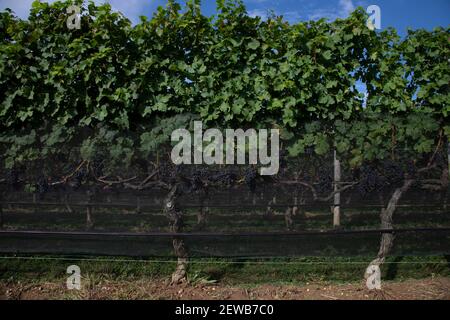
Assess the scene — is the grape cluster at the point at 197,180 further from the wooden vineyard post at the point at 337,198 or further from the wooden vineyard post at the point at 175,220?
the wooden vineyard post at the point at 337,198

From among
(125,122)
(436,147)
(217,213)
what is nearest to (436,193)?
(436,147)

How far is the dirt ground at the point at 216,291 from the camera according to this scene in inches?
162

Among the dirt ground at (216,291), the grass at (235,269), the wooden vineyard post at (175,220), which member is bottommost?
the dirt ground at (216,291)

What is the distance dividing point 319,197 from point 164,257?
221 cm

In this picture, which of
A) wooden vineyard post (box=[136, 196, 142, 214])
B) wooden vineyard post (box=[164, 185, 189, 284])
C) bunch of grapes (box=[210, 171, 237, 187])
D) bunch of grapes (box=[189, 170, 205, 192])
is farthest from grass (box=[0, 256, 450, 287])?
bunch of grapes (box=[210, 171, 237, 187])

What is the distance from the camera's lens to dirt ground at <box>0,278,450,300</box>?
13.5 ft

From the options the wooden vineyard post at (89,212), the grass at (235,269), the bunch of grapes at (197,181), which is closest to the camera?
the bunch of grapes at (197,181)

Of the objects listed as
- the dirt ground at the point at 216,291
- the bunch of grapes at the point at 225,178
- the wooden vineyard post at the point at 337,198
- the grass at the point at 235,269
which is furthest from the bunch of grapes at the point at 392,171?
the bunch of grapes at the point at 225,178

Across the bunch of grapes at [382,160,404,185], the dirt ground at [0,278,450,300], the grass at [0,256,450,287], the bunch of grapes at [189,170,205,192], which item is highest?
the bunch of grapes at [382,160,404,185]

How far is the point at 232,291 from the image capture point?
4242mm

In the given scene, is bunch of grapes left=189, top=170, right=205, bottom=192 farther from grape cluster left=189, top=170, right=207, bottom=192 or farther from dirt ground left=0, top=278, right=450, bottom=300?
dirt ground left=0, top=278, right=450, bottom=300

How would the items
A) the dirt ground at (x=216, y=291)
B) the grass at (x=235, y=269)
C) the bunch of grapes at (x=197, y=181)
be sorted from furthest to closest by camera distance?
1. the grass at (x=235, y=269)
2. the bunch of grapes at (x=197, y=181)
3. the dirt ground at (x=216, y=291)

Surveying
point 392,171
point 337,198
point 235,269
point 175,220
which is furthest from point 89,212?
point 392,171
